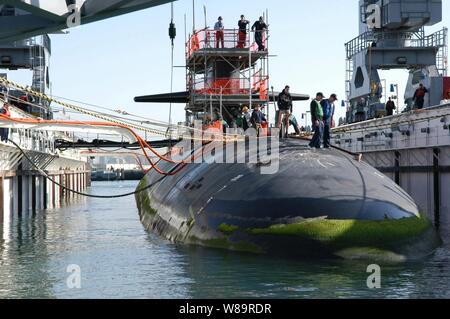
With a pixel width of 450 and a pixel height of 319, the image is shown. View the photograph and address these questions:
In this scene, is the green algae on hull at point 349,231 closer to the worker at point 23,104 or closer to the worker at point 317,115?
the worker at point 317,115

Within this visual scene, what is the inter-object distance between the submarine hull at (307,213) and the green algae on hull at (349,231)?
0.02m

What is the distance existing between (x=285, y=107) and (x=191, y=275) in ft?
30.7

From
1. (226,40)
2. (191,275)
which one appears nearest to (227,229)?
(191,275)

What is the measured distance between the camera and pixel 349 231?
1514 centimetres

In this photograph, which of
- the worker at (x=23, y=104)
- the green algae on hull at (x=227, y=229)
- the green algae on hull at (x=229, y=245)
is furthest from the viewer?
the worker at (x=23, y=104)

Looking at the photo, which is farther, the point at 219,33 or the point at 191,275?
the point at 219,33

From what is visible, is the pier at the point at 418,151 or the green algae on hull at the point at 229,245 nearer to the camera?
the green algae on hull at the point at 229,245

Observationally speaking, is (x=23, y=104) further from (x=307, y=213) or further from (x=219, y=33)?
(x=307, y=213)

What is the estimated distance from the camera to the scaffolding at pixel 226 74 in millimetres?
33969

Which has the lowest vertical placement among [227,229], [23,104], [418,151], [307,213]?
[227,229]

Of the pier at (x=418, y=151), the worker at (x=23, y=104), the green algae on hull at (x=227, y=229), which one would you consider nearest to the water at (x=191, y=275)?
the green algae on hull at (x=227, y=229)
